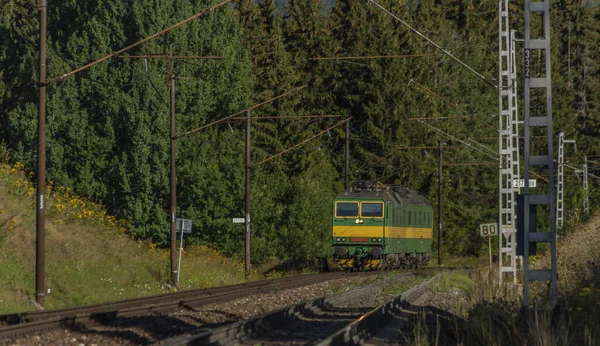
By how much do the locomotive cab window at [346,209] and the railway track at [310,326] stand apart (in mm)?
18198

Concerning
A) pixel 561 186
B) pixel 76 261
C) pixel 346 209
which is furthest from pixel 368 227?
pixel 561 186

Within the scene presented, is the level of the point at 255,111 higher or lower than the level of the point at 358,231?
higher

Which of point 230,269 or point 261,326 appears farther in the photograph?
point 230,269

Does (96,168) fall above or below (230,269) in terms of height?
above

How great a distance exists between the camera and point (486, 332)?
1481cm

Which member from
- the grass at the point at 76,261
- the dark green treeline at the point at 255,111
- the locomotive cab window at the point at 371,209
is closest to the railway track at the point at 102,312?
the grass at the point at 76,261

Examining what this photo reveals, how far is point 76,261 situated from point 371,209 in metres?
14.9

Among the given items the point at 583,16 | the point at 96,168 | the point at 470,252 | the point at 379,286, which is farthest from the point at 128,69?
the point at 583,16

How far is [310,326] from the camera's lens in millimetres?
19281

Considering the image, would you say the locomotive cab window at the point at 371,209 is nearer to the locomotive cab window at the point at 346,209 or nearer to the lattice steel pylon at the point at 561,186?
the locomotive cab window at the point at 346,209

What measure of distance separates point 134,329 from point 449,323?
5005mm

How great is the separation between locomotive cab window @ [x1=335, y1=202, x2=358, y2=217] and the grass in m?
4.58

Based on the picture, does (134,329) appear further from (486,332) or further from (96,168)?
(96,168)

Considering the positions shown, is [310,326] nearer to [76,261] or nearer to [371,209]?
[76,261]
